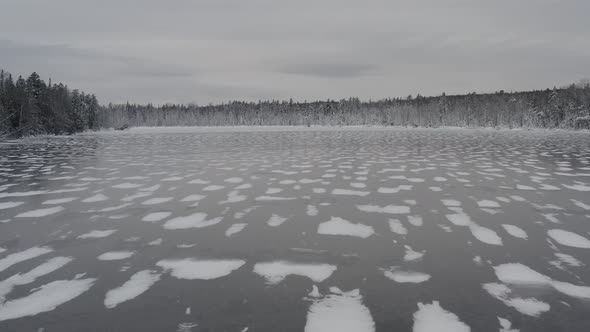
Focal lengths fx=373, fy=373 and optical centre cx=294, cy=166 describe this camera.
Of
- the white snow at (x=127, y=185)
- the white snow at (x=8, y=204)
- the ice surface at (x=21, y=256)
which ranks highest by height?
the white snow at (x=127, y=185)

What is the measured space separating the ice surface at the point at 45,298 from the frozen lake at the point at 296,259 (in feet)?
0.05

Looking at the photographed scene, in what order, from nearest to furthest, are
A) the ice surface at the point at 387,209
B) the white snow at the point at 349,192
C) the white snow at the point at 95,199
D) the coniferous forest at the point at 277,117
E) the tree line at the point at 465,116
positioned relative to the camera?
the ice surface at the point at 387,209 < the white snow at the point at 95,199 < the white snow at the point at 349,192 < the coniferous forest at the point at 277,117 < the tree line at the point at 465,116

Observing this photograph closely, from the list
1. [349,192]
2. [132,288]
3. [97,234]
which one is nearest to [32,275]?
[132,288]

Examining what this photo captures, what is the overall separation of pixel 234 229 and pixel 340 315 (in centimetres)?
249

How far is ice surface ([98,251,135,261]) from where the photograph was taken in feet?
12.8

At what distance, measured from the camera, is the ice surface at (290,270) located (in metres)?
3.36

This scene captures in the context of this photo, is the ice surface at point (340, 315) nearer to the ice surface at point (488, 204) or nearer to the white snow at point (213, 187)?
the ice surface at point (488, 204)

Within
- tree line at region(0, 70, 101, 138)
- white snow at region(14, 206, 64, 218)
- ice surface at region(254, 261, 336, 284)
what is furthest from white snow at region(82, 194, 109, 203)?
tree line at region(0, 70, 101, 138)

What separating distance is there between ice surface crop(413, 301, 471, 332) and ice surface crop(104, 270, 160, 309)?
2196mm

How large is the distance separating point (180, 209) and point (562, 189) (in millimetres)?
7491

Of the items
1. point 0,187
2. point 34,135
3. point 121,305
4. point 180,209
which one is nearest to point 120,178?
point 0,187

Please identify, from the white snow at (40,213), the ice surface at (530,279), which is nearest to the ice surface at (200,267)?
the ice surface at (530,279)

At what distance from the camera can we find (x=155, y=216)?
564cm

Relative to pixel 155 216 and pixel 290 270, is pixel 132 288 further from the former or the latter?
pixel 155 216
